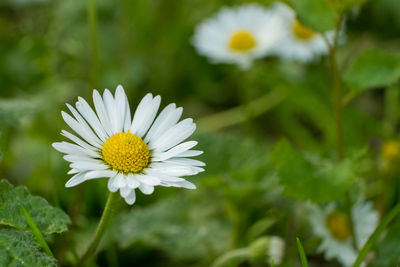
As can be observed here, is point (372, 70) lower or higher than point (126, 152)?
lower

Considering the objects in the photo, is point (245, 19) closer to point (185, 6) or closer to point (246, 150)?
point (185, 6)

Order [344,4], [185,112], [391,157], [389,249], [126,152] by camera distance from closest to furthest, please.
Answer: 1. [126,152]
2. [344,4]
3. [389,249]
4. [391,157]
5. [185,112]

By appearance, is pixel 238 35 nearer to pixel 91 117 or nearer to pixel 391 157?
pixel 391 157

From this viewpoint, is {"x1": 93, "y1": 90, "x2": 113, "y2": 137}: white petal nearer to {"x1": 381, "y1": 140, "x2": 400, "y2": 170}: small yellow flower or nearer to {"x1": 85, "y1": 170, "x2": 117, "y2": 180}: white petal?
{"x1": 85, "y1": 170, "x2": 117, "y2": 180}: white petal

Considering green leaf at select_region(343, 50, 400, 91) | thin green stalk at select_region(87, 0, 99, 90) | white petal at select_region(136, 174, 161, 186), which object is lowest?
green leaf at select_region(343, 50, 400, 91)

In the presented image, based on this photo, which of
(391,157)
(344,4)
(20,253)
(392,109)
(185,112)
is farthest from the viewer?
(185,112)

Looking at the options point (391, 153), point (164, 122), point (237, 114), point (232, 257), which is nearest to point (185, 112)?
point (237, 114)

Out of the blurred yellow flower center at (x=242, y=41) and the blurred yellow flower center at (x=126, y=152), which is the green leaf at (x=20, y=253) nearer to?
the blurred yellow flower center at (x=126, y=152)

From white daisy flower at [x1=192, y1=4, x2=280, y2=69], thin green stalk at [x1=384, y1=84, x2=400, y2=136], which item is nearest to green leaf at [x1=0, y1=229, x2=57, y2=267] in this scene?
white daisy flower at [x1=192, y1=4, x2=280, y2=69]
